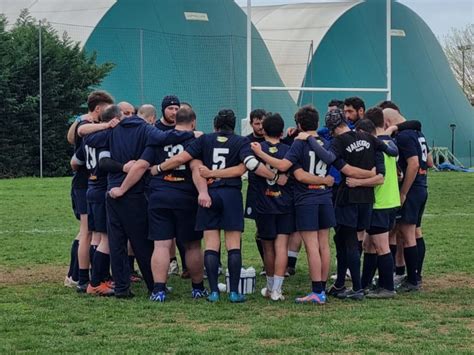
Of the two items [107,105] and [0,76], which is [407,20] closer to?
[0,76]

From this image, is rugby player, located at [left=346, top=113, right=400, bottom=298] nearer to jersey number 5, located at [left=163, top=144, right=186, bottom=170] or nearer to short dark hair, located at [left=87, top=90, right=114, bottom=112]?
jersey number 5, located at [left=163, top=144, right=186, bottom=170]

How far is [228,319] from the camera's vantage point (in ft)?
27.2

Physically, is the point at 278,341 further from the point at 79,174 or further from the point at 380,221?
the point at 79,174

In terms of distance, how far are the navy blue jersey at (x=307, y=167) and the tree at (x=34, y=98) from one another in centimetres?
1969

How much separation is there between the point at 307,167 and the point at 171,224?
1.42 metres

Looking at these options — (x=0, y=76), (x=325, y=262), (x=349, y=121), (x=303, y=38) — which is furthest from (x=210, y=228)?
(x=303, y=38)

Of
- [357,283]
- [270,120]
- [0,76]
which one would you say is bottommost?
[357,283]

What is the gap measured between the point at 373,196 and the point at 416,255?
1.10 meters

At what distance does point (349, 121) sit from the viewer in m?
10.2

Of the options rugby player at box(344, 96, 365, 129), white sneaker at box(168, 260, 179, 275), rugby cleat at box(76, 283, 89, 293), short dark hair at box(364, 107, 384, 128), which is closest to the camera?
short dark hair at box(364, 107, 384, 128)

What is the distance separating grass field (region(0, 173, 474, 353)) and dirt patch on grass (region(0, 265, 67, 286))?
11mm

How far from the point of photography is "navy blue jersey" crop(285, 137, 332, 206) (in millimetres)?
9109

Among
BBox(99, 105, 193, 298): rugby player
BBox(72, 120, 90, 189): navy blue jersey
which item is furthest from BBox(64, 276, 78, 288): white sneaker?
BBox(72, 120, 90, 189): navy blue jersey

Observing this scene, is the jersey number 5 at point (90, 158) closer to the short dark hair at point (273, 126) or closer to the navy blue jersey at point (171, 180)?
the navy blue jersey at point (171, 180)
